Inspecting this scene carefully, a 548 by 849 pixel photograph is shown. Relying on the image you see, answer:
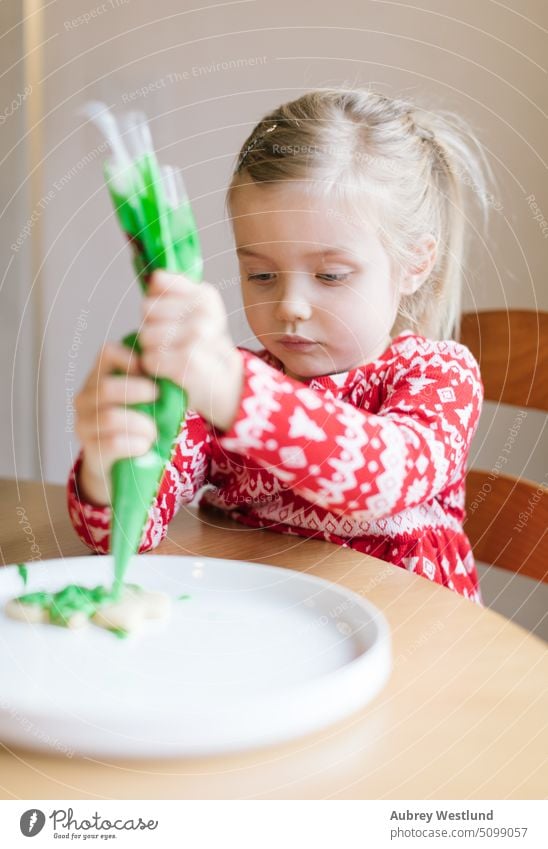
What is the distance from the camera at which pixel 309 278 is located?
0.54m

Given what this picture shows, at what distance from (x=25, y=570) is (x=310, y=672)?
0.53 feet

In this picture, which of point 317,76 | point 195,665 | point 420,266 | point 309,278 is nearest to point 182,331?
point 195,665

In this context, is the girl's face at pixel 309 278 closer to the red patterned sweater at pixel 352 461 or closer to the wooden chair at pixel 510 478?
the red patterned sweater at pixel 352 461

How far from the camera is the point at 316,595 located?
39 cm

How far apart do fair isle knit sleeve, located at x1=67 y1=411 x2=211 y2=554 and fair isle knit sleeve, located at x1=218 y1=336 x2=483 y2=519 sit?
0.30 feet

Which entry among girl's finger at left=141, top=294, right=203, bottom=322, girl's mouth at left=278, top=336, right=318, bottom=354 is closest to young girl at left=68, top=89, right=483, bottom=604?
girl's mouth at left=278, top=336, right=318, bottom=354

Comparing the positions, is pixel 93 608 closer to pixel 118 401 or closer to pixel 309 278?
pixel 118 401

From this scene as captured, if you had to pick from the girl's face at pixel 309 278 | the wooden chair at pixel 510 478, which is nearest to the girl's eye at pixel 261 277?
the girl's face at pixel 309 278

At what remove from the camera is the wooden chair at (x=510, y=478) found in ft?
1.96

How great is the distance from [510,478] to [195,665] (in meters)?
0.36

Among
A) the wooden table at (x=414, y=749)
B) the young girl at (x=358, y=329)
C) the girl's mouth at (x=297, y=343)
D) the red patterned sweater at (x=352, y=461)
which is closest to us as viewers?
the wooden table at (x=414, y=749)

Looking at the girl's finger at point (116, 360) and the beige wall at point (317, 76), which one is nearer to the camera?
the girl's finger at point (116, 360)

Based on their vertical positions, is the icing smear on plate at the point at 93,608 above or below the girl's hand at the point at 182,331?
below

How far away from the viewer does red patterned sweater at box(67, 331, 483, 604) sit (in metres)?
0.36
